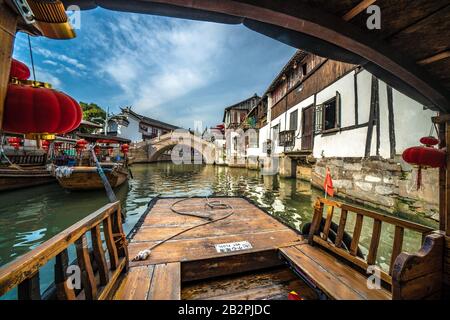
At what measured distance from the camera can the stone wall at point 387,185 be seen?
16.4ft

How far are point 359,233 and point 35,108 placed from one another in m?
3.74

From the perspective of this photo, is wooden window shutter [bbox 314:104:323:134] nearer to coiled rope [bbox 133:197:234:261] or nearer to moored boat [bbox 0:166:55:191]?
coiled rope [bbox 133:197:234:261]

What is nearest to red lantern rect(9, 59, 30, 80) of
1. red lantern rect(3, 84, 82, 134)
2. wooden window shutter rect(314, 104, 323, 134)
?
red lantern rect(3, 84, 82, 134)

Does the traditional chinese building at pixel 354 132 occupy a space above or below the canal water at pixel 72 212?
above

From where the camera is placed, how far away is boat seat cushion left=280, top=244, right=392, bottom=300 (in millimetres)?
2100

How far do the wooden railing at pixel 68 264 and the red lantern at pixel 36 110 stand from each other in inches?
30.9

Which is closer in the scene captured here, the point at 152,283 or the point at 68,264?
the point at 68,264

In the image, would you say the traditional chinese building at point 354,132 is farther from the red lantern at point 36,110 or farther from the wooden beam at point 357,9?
the red lantern at point 36,110

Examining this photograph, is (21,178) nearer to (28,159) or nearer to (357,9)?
(28,159)

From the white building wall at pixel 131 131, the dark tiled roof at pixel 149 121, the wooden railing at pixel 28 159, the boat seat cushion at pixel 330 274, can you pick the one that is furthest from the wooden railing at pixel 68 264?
the dark tiled roof at pixel 149 121

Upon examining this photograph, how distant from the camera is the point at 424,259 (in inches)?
72.6

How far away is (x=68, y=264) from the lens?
157 centimetres

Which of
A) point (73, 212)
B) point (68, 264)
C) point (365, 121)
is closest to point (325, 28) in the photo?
point (68, 264)
